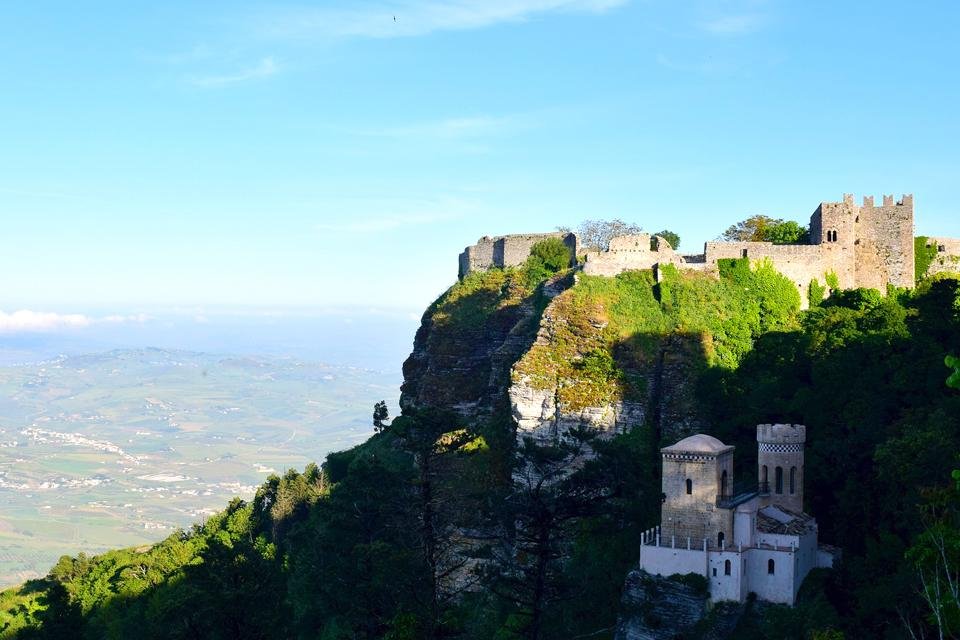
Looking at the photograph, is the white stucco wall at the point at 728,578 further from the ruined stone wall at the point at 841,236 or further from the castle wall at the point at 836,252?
the ruined stone wall at the point at 841,236

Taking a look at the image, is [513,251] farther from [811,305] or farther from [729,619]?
[729,619]

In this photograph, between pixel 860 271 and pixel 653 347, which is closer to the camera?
pixel 653 347

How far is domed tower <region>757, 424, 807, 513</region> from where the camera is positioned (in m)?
41.2

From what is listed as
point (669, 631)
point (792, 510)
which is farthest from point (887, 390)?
point (669, 631)

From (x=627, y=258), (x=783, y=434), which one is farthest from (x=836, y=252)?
(x=783, y=434)

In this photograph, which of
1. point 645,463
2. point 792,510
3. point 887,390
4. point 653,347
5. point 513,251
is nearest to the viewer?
point 792,510

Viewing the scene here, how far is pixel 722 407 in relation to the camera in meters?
49.7

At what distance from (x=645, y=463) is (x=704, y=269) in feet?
44.6

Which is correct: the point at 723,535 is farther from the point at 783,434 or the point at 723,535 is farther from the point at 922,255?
the point at 922,255

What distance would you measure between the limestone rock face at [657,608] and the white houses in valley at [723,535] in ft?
1.55

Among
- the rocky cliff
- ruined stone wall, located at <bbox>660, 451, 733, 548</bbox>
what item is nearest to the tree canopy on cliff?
the rocky cliff

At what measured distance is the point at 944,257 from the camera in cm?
6150

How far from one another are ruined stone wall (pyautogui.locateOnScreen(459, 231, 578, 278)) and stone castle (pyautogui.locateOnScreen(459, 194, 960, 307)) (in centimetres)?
681

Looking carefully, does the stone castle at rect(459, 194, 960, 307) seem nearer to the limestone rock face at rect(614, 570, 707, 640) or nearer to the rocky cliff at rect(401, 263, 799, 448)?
the rocky cliff at rect(401, 263, 799, 448)
